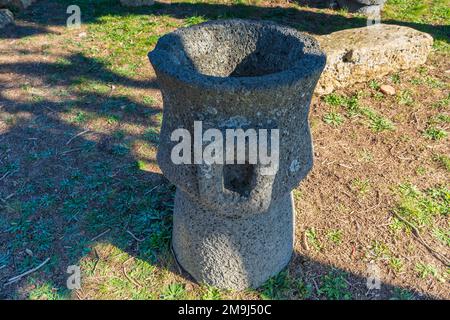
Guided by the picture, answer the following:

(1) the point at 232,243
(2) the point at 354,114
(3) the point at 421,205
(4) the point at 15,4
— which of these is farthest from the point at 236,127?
(4) the point at 15,4

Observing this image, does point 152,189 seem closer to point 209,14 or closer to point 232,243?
point 232,243

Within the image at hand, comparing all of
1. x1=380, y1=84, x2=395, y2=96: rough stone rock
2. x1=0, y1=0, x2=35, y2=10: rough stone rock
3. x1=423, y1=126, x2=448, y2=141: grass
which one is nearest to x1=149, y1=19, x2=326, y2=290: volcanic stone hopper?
x1=423, y1=126, x2=448, y2=141: grass

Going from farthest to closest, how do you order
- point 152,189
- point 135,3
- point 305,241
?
point 135,3 → point 152,189 → point 305,241

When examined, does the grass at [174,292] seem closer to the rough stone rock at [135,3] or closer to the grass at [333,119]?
the grass at [333,119]

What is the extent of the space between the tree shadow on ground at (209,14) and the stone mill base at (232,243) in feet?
13.0

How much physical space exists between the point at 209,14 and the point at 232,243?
4.64 meters

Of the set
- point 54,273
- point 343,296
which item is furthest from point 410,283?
point 54,273

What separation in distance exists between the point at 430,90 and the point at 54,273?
12.7ft

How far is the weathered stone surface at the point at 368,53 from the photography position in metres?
4.18

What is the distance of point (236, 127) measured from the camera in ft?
5.69

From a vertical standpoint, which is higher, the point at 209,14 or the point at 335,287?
the point at 209,14

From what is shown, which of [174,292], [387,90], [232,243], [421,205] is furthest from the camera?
[387,90]

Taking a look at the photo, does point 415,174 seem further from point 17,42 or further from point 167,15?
point 17,42

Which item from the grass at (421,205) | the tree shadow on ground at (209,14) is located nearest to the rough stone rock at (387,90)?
the grass at (421,205)
